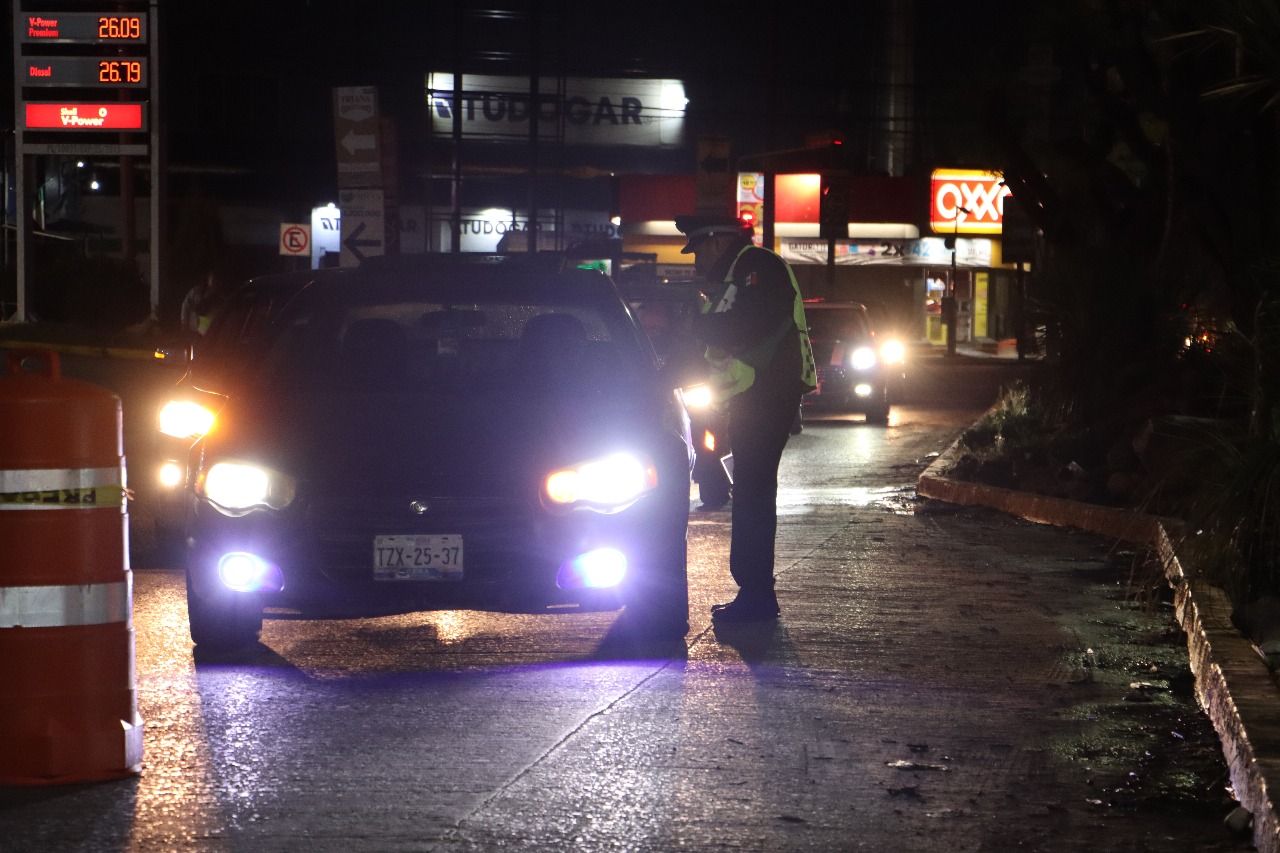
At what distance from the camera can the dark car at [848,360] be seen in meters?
23.4

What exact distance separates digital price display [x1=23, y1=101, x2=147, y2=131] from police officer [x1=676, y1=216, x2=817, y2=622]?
2133 centimetres

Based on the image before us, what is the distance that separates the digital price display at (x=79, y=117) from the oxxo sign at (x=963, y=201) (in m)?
29.8

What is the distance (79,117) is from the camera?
27.9m

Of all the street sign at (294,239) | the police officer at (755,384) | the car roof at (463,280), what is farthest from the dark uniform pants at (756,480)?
the street sign at (294,239)

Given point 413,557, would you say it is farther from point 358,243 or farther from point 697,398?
point 358,243

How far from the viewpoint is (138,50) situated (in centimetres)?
2825

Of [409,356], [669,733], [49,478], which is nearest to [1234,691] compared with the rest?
[669,733]

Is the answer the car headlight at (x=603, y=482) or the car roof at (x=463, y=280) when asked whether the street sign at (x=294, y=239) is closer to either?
the car roof at (x=463, y=280)

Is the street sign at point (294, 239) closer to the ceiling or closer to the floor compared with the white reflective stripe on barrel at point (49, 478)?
closer to the ceiling

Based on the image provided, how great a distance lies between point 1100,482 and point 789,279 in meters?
5.73

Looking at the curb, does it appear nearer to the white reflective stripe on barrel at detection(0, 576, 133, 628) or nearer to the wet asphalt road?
the wet asphalt road

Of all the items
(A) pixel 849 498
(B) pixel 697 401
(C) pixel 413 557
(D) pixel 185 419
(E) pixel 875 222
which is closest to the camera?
(C) pixel 413 557

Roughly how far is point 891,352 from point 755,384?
1718 centimetres

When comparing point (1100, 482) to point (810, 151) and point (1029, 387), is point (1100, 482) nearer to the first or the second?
point (1029, 387)
